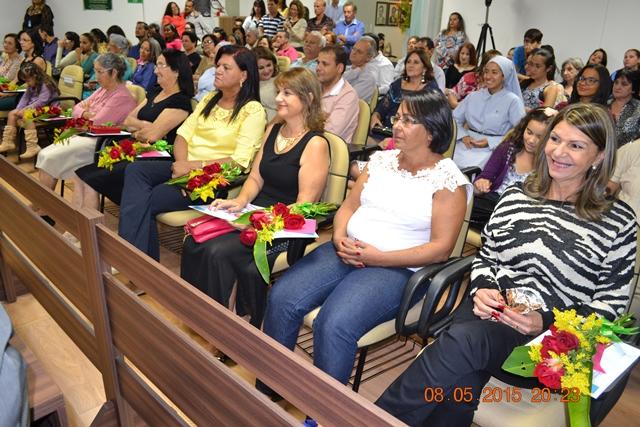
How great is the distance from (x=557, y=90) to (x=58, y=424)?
441 centimetres

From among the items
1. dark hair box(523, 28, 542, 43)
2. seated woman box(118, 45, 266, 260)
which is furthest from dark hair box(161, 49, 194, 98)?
dark hair box(523, 28, 542, 43)

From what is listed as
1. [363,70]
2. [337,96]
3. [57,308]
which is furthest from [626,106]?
[57,308]

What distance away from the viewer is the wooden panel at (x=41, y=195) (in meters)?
1.56

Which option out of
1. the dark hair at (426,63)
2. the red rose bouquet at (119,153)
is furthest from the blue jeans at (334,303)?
the dark hair at (426,63)

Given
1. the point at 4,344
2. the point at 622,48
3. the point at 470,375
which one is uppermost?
the point at 622,48

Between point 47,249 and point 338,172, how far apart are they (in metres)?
1.25

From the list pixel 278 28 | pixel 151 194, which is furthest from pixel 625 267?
pixel 278 28

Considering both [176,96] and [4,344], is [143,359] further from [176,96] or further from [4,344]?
[176,96]

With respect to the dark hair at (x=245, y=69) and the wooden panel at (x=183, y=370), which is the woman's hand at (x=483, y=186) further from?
the wooden panel at (x=183, y=370)

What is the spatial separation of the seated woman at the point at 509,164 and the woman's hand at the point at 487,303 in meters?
0.92

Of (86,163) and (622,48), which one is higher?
(622,48)

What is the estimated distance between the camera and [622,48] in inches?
242

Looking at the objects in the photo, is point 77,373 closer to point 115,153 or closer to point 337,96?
point 115,153

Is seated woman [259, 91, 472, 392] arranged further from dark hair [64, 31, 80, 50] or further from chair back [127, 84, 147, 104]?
dark hair [64, 31, 80, 50]
